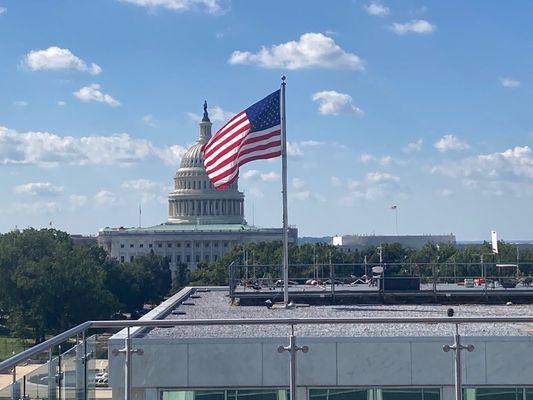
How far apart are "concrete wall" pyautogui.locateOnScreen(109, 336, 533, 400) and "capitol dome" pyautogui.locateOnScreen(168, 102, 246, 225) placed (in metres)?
148

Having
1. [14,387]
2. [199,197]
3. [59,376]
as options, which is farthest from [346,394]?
[199,197]

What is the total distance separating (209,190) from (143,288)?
217 ft

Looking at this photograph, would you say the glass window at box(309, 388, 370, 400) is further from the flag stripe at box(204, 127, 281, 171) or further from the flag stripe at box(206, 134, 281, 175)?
the flag stripe at box(204, 127, 281, 171)

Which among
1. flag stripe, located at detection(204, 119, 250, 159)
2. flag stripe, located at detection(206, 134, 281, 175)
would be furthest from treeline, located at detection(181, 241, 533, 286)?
flag stripe, located at detection(204, 119, 250, 159)

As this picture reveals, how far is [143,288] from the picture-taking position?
93312 millimetres

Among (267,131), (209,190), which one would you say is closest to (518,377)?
(267,131)

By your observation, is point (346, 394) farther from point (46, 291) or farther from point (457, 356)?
point (46, 291)

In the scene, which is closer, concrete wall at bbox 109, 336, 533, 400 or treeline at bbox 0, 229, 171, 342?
concrete wall at bbox 109, 336, 533, 400

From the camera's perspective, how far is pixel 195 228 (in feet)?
501

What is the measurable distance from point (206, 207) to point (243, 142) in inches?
5434

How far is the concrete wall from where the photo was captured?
809 cm

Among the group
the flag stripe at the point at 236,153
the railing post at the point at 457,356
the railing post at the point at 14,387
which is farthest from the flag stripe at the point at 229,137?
the railing post at the point at 14,387

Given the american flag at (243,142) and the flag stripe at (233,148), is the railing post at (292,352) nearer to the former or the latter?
the american flag at (243,142)

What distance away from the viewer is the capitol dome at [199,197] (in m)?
159
